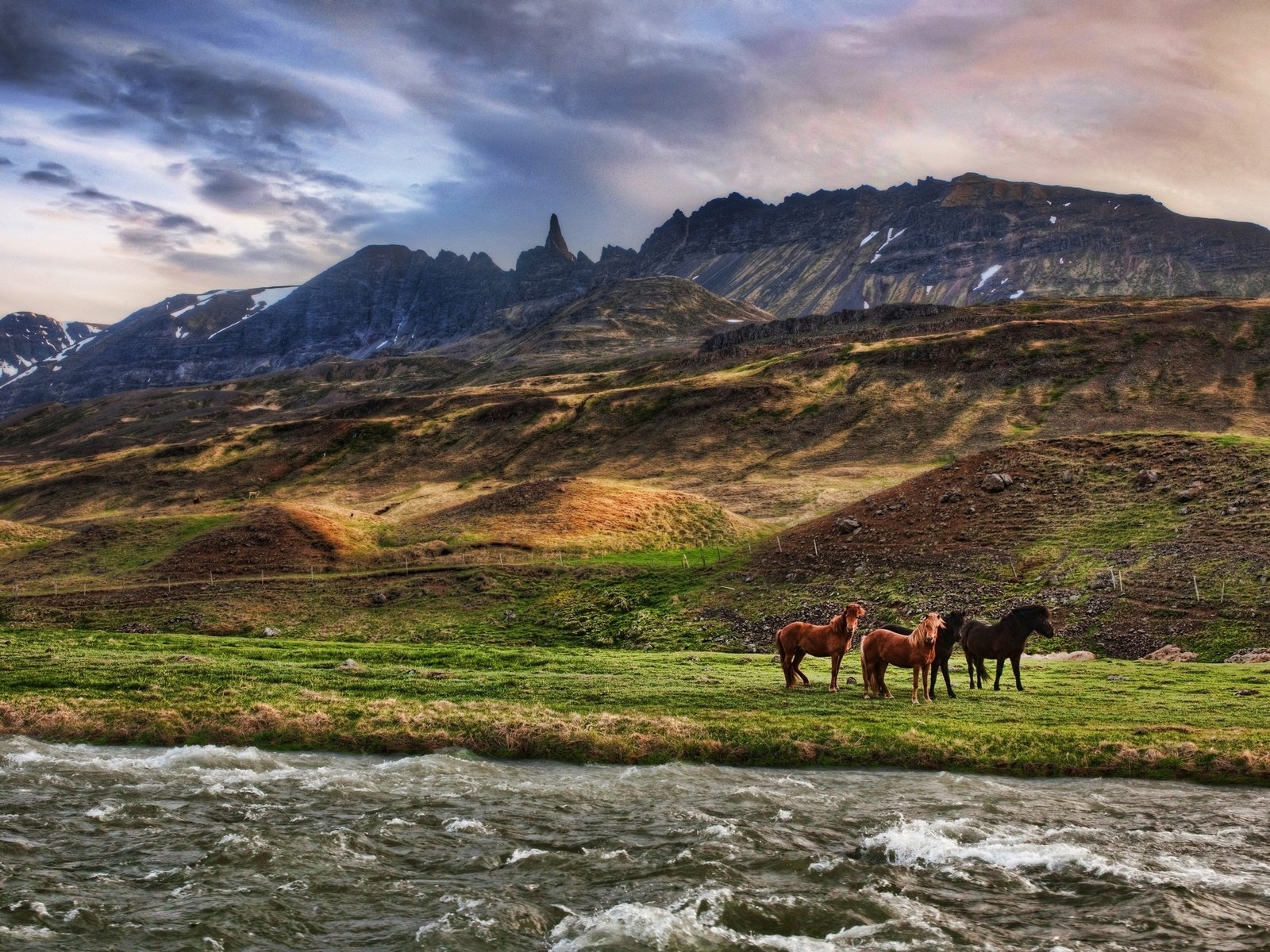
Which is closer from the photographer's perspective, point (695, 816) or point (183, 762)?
point (695, 816)

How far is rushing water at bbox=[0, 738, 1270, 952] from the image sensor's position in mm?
14297

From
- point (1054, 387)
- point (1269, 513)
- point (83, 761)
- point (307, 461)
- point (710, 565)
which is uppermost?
point (1054, 387)

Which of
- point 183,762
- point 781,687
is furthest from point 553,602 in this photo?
point 183,762

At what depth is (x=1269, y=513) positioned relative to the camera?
47.7 meters

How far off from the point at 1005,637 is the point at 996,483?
2991 centimetres

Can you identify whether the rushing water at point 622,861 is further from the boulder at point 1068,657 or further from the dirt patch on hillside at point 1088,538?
the dirt patch on hillside at point 1088,538

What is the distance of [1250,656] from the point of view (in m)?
36.6

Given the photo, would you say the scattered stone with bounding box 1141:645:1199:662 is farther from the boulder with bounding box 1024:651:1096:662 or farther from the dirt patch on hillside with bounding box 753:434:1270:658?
the boulder with bounding box 1024:651:1096:662

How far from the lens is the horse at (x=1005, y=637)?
31.7 m

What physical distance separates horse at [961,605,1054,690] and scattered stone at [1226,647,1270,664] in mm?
10205

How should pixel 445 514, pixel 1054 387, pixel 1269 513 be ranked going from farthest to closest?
pixel 1054 387 → pixel 445 514 → pixel 1269 513

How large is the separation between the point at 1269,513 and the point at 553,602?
38941 millimetres

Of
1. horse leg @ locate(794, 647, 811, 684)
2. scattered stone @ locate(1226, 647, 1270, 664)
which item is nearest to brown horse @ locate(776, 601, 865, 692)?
horse leg @ locate(794, 647, 811, 684)

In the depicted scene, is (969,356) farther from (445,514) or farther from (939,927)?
(939,927)
